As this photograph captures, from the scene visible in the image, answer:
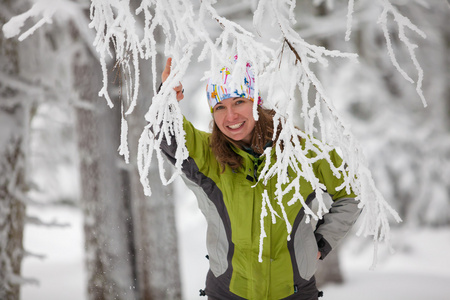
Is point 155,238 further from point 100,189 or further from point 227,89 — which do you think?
point 227,89

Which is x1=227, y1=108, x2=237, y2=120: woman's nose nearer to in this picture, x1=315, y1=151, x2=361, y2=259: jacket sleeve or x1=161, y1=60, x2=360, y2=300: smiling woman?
x1=161, y1=60, x2=360, y2=300: smiling woman

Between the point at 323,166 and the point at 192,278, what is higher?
the point at 323,166

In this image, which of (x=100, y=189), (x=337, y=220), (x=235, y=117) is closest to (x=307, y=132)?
(x=235, y=117)

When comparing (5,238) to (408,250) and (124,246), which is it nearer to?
(124,246)

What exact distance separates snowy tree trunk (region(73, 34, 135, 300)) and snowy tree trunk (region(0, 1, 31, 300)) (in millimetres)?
549

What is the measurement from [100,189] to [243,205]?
95.6 inches

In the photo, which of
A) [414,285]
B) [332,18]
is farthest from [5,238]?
[414,285]

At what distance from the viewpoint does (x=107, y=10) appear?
1.87m

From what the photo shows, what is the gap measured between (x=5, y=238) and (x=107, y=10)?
3088 mm

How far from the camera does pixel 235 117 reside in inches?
89.8

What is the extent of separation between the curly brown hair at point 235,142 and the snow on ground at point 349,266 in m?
3.19

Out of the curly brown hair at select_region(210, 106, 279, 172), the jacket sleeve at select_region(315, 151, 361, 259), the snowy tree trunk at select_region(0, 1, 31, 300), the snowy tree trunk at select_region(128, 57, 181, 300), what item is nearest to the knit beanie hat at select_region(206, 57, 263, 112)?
the curly brown hair at select_region(210, 106, 279, 172)

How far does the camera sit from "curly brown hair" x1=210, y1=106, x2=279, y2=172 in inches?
89.9

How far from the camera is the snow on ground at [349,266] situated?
5.35m
